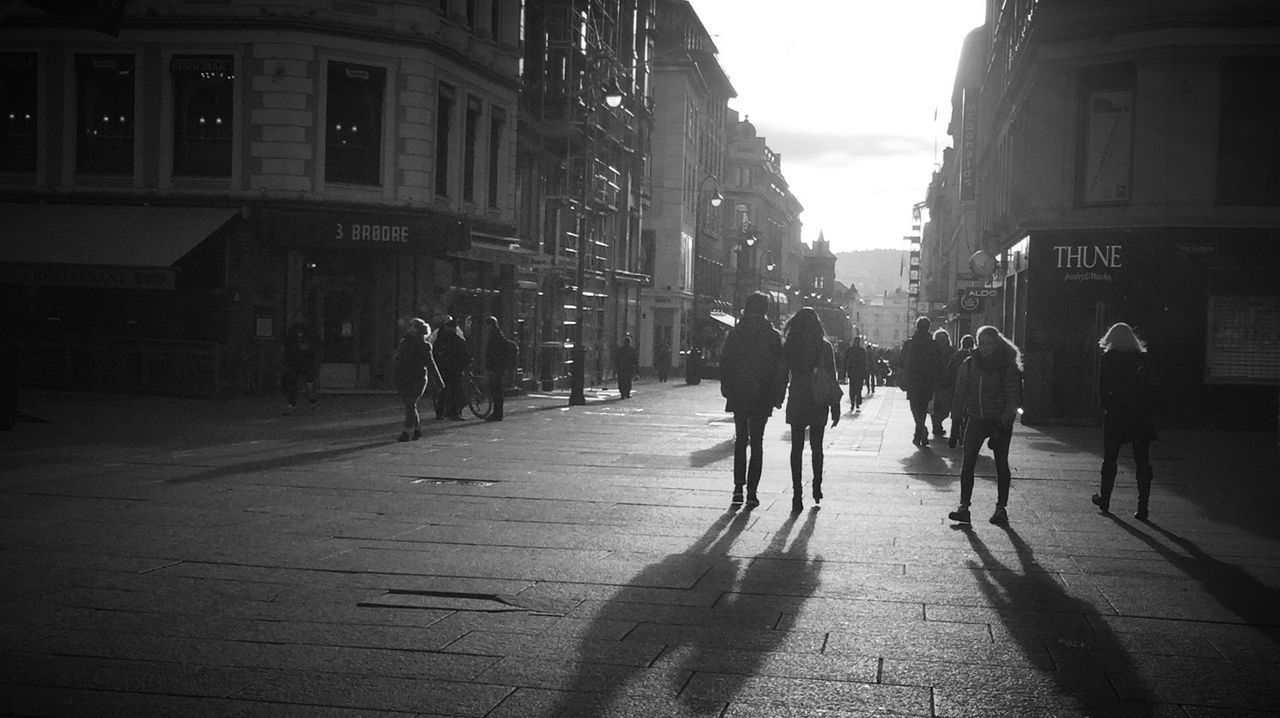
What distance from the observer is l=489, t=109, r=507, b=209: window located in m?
35.7

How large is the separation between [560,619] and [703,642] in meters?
0.92

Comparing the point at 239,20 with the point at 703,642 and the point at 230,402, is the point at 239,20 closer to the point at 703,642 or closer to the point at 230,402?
the point at 230,402

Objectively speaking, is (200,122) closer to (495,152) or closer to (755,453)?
(495,152)

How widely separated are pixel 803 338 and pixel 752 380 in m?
0.71

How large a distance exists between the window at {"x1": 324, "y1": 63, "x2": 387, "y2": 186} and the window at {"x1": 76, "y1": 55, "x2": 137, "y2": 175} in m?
4.37

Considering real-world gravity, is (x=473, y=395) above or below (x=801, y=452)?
below

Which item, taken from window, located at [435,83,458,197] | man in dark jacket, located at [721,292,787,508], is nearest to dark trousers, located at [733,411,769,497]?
man in dark jacket, located at [721,292,787,508]

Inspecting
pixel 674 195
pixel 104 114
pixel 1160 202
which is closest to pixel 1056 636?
pixel 1160 202

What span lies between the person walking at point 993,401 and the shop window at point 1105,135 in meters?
16.3

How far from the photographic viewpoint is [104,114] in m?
30.1

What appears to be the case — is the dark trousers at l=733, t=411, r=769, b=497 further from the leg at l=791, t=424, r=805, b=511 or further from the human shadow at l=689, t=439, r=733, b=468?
the human shadow at l=689, t=439, r=733, b=468

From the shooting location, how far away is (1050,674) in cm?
648

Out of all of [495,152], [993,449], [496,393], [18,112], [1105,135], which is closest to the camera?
[993,449]

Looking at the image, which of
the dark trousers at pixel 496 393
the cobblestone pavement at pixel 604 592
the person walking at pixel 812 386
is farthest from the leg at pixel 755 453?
the dark trousers at pixel 496 393
